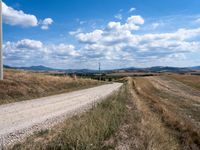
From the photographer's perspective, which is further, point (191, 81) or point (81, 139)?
point (191, 81)

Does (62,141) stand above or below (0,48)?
below

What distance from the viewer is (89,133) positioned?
7445 mm

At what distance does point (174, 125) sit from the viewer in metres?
12.3

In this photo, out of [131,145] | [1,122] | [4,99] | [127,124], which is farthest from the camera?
[4,99]

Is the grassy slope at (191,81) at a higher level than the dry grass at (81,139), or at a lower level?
lower

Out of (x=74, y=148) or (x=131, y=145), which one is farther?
(x=131, y=145)

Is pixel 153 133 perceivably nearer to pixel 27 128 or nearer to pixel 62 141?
pixel 62 141

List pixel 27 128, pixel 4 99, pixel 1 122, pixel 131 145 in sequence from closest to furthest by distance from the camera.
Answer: pixel 131 145 < pixel 27 128 < pixel 1 122 < pixel 4 99

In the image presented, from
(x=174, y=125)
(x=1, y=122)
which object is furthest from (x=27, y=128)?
(x=174, y=125)

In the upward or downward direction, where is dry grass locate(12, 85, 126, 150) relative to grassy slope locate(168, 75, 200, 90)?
upward

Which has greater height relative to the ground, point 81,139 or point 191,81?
point 81,139

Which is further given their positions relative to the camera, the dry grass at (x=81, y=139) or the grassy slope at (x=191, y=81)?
the grassy slope at (x=191, y=81)

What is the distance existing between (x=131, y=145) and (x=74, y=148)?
4.67ft

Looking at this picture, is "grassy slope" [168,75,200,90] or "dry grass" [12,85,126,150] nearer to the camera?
"dry grass" [12,85,126,150]
